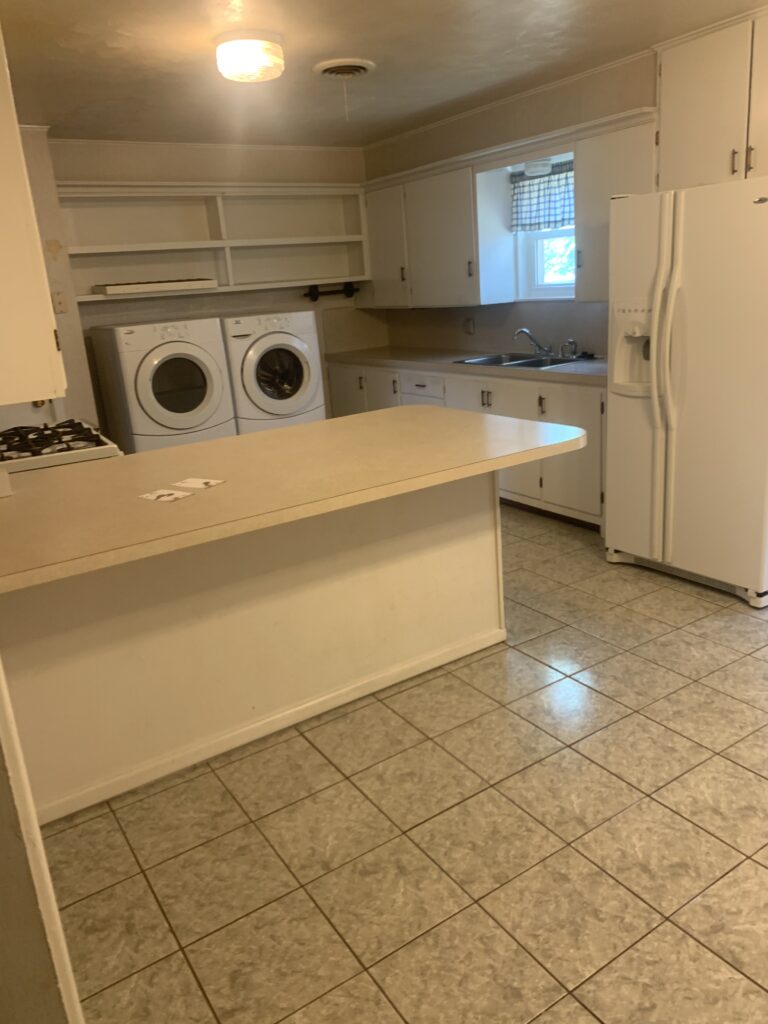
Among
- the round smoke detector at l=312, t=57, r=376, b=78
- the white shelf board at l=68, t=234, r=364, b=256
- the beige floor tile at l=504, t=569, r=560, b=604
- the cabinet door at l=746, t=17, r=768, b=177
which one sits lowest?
the beige floor tile at l=504, t=569, r=560, b=604

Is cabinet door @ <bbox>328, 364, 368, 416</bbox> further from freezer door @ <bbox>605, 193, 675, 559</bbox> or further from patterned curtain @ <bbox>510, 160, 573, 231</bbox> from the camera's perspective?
freezer door @ <bbox>605, 193, 675, 559</bbox>

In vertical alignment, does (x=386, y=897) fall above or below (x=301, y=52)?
below

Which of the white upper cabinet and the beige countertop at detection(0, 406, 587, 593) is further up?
the white upper cabinet

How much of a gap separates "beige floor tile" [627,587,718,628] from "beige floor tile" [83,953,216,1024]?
2.20 m

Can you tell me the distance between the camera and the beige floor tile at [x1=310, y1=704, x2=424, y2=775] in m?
2.33

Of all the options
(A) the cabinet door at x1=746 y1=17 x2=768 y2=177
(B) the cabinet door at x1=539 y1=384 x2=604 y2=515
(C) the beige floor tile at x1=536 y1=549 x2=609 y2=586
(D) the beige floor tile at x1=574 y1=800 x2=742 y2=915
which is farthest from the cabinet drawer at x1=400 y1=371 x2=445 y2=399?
(D) the beige floor tile at x1=574 y1=800 x2=742 y2=915

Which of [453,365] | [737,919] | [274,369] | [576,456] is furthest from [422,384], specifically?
[737,919]

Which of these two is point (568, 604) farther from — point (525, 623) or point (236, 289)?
point (236, 289)

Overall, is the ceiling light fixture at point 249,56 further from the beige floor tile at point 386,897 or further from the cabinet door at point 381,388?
the beige floor tile at point 386,897

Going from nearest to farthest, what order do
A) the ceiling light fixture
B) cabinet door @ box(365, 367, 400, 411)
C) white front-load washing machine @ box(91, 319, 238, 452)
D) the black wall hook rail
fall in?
the ceiling light fixture < white front-load washing machine @ box(91, 319, 238, 452) < cabinet door @ box(365, 367, 400, 411) < the black wall hook rail

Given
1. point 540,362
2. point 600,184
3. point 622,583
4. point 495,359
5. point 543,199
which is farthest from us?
point 495,359

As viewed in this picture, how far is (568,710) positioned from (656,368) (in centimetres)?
152

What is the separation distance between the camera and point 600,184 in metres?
3.82

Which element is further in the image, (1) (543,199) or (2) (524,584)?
(1) (543,199)
